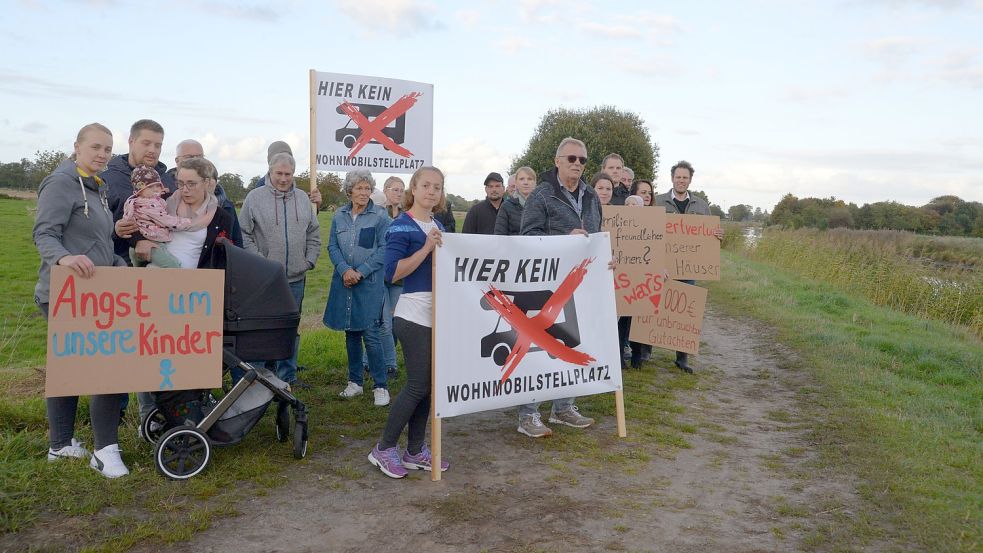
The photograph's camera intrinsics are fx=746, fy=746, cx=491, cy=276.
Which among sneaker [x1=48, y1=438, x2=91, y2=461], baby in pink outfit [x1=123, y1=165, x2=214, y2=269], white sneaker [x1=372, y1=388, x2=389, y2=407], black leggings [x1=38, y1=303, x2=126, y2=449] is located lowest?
white sneaker [x1=372, y1=388, x2=389, y2=407]

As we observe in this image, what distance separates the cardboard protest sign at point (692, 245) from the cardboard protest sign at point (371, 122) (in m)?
3.09

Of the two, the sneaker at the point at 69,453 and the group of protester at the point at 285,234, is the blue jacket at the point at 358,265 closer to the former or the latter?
the group of protester at the point at 285,234

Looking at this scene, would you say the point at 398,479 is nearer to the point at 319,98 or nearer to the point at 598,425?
the point at 598,425

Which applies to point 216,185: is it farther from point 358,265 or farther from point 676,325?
point 676,325

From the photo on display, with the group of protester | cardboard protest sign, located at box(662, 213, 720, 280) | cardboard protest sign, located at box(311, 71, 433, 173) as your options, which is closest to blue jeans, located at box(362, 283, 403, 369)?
the group of protester

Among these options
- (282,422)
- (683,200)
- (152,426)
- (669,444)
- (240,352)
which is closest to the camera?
(240,352)

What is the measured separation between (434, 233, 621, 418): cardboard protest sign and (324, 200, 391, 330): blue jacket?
1685mm

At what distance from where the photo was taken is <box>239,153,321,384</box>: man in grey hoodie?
6586 mm

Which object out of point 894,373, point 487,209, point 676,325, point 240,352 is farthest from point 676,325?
point 240,352

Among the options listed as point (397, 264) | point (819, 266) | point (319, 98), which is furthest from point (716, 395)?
point (819, 266)

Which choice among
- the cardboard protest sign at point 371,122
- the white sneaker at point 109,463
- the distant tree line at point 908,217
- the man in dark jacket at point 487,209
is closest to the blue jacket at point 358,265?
the cardboard protest sign at point 371,122

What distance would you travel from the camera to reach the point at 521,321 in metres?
5.73

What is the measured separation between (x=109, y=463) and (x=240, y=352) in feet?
3.36

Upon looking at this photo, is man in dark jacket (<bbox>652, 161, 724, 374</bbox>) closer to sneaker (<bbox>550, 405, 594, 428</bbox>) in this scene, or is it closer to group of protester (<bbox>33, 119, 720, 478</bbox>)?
group of protester (<bbox>33, 119, 720, 478</bbox>)
